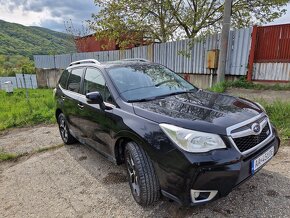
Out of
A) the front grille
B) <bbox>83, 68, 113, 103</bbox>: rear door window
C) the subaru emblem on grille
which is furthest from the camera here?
<bbox>83, 68, 113, 103</bbox>: rear door window

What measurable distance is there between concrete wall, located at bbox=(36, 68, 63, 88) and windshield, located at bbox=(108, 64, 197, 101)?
1627 centimetres

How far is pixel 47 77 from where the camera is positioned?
61.6 ft

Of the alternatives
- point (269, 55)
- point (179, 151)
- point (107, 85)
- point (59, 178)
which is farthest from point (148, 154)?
point (269, 55)

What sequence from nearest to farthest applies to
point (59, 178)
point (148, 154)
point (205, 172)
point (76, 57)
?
point (205, 172) < point (148, 154) < point (59, 178) < point (76, 57)

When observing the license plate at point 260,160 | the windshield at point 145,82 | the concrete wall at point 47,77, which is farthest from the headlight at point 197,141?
the concrete wall at point 47,77

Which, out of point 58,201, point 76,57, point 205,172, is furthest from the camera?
point 76,57

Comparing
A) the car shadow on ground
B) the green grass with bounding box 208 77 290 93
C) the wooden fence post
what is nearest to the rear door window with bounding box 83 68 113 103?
the car shadow on ground

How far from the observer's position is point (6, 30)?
6975 centimetres

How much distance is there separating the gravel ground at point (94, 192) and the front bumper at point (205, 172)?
0.46 meters

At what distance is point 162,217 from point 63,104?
298 cm

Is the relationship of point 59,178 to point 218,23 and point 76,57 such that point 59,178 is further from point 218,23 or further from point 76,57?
point 76,57

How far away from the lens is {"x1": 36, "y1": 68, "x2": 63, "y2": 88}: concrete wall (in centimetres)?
1823

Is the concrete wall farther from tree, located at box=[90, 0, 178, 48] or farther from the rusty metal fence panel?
the rusty metal fence panel

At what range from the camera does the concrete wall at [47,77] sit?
18.2m
